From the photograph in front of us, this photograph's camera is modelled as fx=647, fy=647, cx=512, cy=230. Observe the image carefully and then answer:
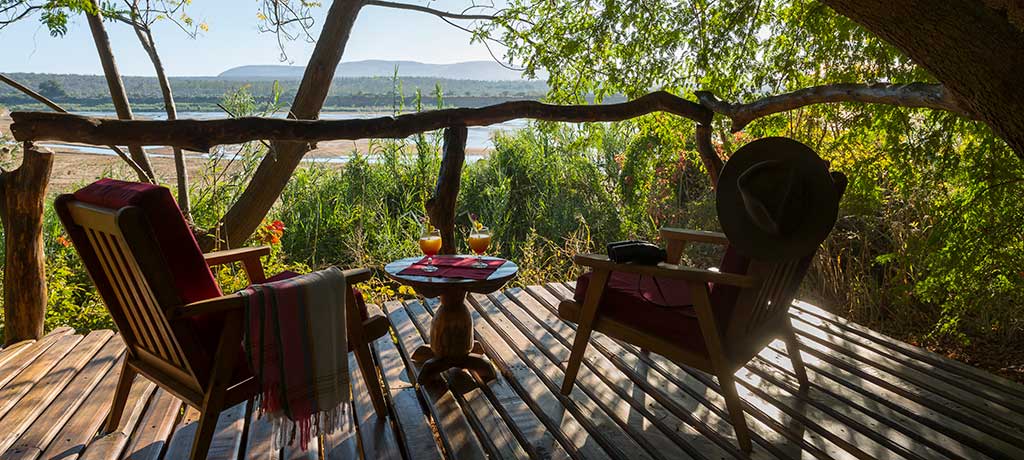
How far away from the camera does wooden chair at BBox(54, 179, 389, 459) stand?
1.84m

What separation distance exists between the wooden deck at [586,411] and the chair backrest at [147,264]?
15.7 inches

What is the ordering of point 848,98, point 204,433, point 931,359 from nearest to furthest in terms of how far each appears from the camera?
point 204,433 < point 931,359 < point 848,98

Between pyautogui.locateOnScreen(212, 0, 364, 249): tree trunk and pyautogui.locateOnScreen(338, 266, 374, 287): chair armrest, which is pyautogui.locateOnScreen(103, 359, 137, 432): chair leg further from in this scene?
pyautogui.locateOnScreen(212, 0, 364, 249): tree trunk

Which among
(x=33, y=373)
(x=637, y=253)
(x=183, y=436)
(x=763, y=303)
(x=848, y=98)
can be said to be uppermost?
(x=848, y=98)

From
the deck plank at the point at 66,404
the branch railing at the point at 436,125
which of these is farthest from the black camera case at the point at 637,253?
the deck plank at the point at 66,404

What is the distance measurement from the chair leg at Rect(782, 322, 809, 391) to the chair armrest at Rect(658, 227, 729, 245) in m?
0.45

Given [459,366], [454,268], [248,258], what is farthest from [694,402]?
[248,258]

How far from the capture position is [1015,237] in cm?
332

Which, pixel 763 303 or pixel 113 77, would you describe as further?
pixel 113 77

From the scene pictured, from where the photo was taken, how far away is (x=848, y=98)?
10.6 feet

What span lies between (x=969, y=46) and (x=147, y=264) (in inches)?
103

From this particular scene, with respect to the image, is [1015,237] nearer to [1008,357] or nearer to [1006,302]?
[1006,302]

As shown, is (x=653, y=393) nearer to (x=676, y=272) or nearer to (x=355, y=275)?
(x=676, y=272)

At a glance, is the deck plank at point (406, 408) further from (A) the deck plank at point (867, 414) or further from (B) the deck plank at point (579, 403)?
(A) the deck plank at point (867, 414)
